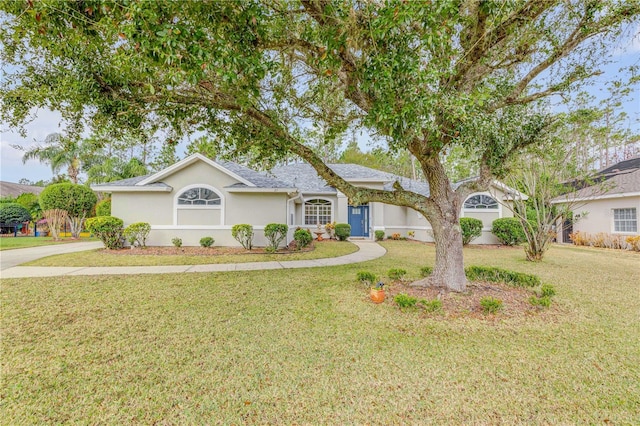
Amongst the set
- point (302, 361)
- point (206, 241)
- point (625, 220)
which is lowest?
point (302, 361)

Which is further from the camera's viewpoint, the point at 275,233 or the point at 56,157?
the point at 56,157

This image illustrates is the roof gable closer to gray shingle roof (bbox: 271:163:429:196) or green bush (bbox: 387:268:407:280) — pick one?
gray shingle roof (bbox: 271:163:429:196)

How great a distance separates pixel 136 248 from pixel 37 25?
33.0ft

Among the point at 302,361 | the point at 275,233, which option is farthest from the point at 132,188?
the point at 302,361

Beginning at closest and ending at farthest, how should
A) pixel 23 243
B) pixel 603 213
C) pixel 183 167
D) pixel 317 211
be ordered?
pixel 183 167, pixel 23 243, pixel 603 213, pixel 317 211

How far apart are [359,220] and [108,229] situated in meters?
13.1

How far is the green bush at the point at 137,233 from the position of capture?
1161cm

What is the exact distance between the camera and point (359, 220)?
18.2 meters

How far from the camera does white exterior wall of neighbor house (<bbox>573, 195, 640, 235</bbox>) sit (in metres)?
14.2

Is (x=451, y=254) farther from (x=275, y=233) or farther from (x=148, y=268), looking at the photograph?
(x=148, y=268)

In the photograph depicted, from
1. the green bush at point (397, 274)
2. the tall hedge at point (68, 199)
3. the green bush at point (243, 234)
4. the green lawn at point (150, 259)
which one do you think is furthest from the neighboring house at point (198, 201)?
the green bush at point (397, 274)

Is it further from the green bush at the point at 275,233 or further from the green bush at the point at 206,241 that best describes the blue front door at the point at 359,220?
the green bush at the point at 206,241

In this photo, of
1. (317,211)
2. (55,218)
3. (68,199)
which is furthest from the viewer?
(317,211)

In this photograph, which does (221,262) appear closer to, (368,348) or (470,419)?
(368,348)
